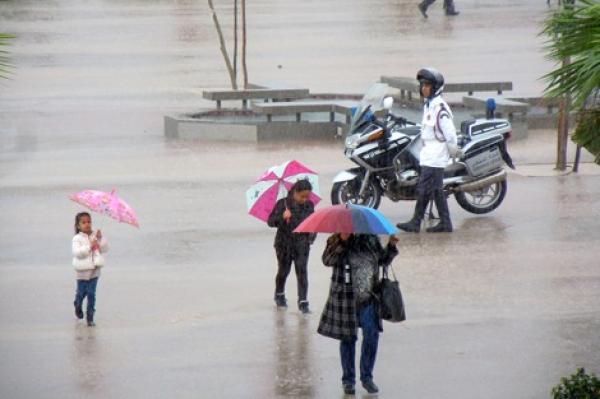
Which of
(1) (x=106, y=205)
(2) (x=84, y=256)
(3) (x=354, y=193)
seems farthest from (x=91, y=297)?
(3) (x=354, y=193)

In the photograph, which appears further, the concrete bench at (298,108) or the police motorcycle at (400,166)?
the concrete bench at (298,108)

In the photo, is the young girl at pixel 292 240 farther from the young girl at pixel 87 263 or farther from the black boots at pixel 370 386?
the black boots at pixel 370 386

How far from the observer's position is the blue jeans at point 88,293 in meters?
11.9

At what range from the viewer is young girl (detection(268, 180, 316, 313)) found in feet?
40.5

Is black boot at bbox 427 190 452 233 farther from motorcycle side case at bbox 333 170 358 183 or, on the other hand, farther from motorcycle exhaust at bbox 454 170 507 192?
motorcycle side case at bbox 333 170 358 183

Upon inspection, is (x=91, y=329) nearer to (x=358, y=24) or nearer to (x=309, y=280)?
(x=309, y=280)

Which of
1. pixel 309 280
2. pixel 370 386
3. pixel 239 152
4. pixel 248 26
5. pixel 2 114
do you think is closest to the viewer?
pixel 370 386

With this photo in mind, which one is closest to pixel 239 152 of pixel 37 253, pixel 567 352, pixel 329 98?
pixel 329 98

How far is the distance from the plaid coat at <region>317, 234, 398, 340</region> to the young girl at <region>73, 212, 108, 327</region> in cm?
243

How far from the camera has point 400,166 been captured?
16.1 metres

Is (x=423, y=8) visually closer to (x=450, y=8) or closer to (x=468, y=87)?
(x=450, y=8)

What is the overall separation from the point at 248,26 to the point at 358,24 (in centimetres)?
275

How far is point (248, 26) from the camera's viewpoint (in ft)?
127

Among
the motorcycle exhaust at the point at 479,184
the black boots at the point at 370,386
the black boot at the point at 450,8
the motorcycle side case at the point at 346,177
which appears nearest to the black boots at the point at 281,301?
the black boots at the point at 370,386
